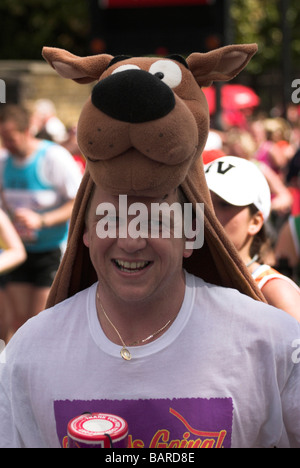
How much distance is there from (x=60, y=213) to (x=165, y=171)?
3.62 meters

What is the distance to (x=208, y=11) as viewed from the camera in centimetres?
729

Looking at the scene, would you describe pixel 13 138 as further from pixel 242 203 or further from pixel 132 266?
pixel 132 266

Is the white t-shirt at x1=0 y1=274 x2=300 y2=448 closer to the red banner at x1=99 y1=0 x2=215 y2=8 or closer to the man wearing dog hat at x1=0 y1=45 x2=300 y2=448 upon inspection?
the man wearing dog hat at x1=0 y1=45 x2=300 y2=448

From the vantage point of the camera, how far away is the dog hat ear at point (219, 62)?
2.01 m

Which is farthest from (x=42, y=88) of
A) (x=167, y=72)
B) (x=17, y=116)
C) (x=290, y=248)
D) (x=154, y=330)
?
(x=154, y=330)

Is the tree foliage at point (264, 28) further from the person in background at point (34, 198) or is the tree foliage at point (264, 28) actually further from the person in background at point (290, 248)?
the person in background at point (290, 248)

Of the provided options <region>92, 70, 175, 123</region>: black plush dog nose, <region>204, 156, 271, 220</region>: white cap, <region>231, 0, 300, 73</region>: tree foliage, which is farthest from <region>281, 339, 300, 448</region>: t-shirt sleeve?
<region>231, 0, 300, 73</region>: tree foliage

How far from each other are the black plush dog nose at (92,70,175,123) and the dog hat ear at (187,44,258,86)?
0.30 m

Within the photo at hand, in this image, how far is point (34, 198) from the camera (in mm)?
5445

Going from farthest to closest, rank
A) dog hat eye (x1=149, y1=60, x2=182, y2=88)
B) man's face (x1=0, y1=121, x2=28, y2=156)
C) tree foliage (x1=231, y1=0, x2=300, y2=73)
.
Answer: tree foliage (x1=231, y1=0, x2=300, y2=73) → man's face (x1=0, y1=121, x2=28, y2=156) → dog hat eye (x1=149, y1=60, x2=182, y2=88)

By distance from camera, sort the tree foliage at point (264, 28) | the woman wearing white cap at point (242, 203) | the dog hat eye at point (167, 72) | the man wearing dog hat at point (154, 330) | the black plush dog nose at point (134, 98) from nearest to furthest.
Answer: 1. the black plush dog nose at point (134, 98)
2. the man wearing dog hat at point (154, 330)
3. the dog hat eye at point (167, 72)
4. the woman wearing white cap at point (242, 203)
5. the tree foliage at point (264, 28)

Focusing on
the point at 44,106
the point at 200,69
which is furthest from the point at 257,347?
the point at 44,106

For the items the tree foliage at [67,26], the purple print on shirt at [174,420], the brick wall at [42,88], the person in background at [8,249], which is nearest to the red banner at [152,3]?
the person in background at [8,249]

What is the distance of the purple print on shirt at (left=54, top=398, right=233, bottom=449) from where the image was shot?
1862 millimetres
